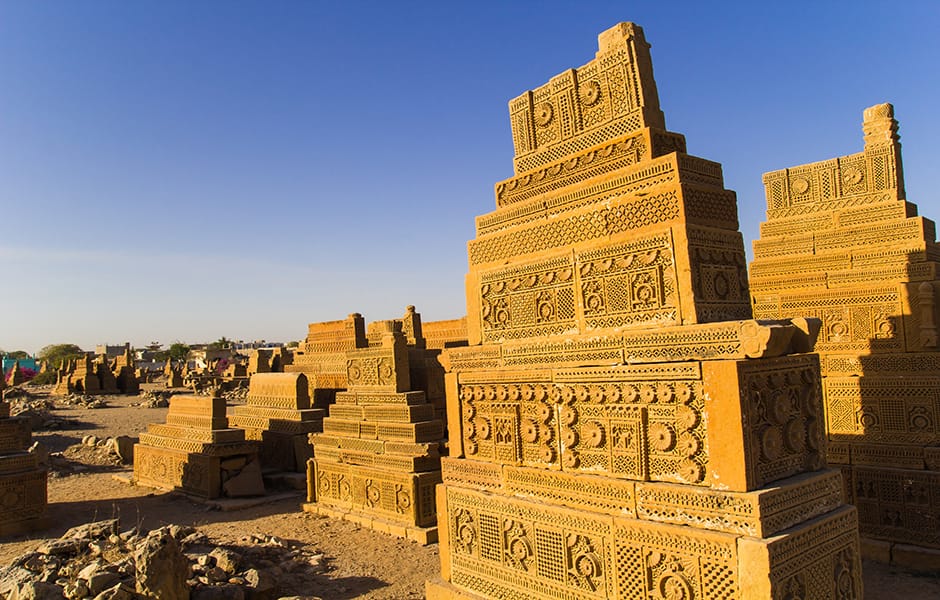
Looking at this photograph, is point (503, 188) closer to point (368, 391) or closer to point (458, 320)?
point (368, 391)

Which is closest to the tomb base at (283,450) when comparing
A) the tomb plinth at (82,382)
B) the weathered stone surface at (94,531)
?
the weathered stone surface at (94,531)

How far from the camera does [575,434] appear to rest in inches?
171

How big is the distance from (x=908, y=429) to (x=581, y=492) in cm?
428

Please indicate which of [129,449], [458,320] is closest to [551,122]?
[458,320]

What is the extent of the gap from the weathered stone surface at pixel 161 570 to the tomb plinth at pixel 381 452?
10.5 ft

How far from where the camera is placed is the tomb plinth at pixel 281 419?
11.5 metres

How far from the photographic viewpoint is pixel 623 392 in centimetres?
404

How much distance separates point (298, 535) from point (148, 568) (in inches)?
135

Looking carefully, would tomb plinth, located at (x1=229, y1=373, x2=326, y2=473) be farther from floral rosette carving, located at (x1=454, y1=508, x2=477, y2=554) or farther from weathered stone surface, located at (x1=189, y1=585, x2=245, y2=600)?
floral rosette carving, located at (x1=454, y1=508, x2=477, y2=554)

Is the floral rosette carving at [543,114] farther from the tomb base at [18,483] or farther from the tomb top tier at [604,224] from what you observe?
the tomb base at [18,483]

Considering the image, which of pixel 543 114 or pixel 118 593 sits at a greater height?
pixel 543 114

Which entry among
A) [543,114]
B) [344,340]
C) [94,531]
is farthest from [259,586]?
[344,340]

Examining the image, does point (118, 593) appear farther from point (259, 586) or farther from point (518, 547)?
point (518, 547)

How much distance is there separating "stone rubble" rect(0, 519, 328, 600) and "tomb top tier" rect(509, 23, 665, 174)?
4309mm
